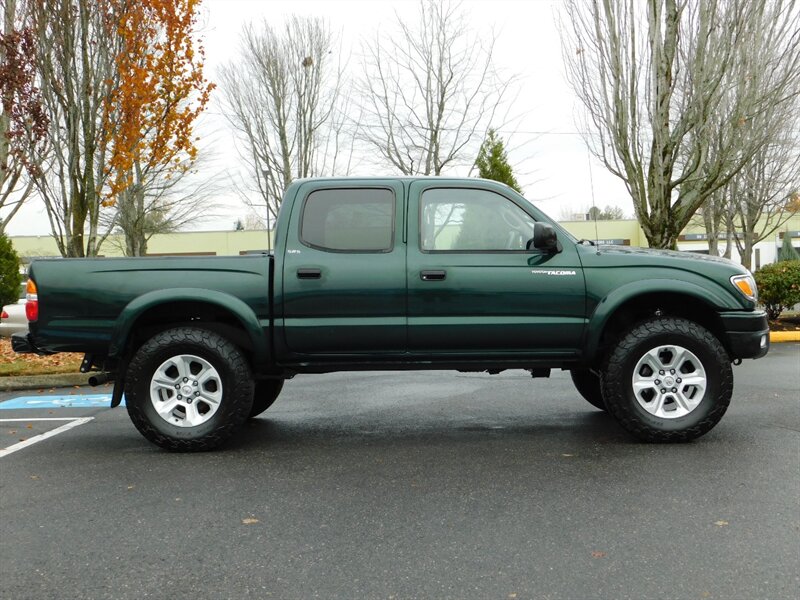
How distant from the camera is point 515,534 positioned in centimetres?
358

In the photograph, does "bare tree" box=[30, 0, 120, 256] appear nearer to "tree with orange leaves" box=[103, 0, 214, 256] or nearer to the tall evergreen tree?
"tree with orange leaves" box=[103, 0, 214, 256]

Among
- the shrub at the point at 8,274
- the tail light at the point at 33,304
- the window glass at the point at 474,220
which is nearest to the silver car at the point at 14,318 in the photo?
the shrub at the point at 8,274

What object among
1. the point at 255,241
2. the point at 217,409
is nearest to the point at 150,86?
the point at 217,409

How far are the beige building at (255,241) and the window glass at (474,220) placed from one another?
40.4 m

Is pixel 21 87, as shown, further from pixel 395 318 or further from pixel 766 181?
pixel 766 181

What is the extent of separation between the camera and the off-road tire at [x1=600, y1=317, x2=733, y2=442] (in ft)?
17.6

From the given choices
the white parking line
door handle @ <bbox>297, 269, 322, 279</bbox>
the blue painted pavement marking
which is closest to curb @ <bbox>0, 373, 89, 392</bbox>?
the blue painted pavement marking

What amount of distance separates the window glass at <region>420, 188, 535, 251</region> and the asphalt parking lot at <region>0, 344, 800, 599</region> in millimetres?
1494

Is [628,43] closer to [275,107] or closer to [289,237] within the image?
[289,237]

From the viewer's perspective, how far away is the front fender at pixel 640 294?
5.34 metres

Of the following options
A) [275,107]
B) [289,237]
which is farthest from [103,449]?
[275,107]

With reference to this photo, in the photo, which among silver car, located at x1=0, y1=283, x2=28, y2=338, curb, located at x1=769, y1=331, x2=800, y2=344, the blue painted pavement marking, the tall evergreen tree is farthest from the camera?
the tall evergreen tree

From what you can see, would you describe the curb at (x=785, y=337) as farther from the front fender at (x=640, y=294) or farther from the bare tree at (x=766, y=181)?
the bare tree at (x=766, y=181)

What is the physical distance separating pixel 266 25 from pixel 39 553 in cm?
2574
